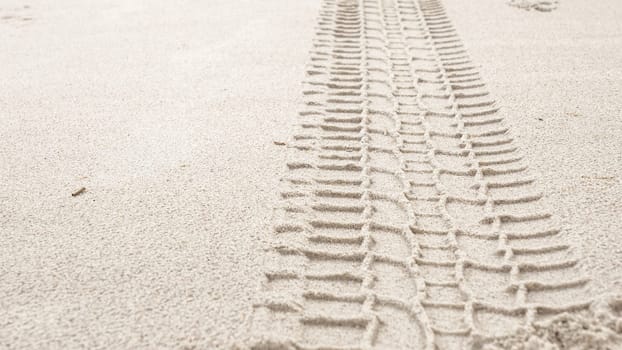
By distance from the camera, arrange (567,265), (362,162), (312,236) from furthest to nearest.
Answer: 1. (362,162)
2. (312,236)
3. (567,265)

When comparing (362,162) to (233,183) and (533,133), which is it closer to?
(233,183)

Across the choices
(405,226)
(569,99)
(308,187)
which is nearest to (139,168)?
(308,187)

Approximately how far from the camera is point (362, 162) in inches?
91.6

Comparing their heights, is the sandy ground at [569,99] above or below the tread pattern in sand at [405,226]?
above

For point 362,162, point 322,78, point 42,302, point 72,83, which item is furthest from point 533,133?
point 72,83

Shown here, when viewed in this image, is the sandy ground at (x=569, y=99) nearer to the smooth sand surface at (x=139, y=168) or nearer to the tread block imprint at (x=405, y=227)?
the tread block imprint at (x=405, y=227)

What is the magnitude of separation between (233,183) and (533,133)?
1.24 metres

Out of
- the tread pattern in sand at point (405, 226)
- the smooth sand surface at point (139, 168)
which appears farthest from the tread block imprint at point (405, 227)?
the smooth sand surface at point (139, 168)

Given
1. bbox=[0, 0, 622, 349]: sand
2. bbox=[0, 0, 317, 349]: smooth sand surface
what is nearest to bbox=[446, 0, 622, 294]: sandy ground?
bbox=[0, 0, 622, 349]: sand

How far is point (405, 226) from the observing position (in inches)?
77.4

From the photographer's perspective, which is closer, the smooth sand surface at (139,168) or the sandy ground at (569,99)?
the smooth sand surface at (139,168)

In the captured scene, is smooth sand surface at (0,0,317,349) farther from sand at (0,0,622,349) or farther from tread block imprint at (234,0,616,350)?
tread block imprint at (234,0,616,350)

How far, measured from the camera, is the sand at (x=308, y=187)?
5.25ft

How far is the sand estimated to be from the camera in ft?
5.25
